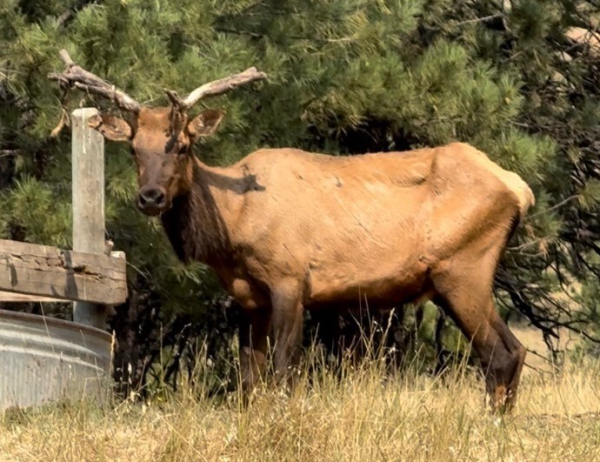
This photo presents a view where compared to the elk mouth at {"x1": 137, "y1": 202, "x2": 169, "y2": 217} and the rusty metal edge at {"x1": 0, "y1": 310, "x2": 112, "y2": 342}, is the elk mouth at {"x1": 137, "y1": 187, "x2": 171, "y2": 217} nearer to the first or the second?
the elk mouth at {"x1": 137, "y1": 202, "x2": 169, "y2": 217}

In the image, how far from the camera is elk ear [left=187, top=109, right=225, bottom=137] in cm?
864

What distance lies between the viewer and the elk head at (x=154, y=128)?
822 centimetres

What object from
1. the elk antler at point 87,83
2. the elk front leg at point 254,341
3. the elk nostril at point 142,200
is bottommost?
the elk front leg at point 254,341

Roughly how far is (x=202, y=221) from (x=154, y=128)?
2.20 ft

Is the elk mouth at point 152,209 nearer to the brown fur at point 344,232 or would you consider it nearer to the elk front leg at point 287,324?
the brown fur at point 344,232

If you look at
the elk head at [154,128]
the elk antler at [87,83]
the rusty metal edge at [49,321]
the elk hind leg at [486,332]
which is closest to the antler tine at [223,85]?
the elk head at [154,128]

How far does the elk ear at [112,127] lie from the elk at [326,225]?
11 mm

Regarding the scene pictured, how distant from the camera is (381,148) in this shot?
40.4ft

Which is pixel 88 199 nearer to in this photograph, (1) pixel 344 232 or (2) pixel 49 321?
(2) pixel 49 321

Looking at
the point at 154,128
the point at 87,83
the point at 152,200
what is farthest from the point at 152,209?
Result: the point at 87,83

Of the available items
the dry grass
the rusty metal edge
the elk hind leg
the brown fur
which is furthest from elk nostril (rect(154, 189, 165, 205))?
the elk hind leg

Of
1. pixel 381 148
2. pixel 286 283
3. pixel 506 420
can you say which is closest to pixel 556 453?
pixel 506 420

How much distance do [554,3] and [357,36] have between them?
8.14 ft

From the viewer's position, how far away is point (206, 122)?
344 inches
